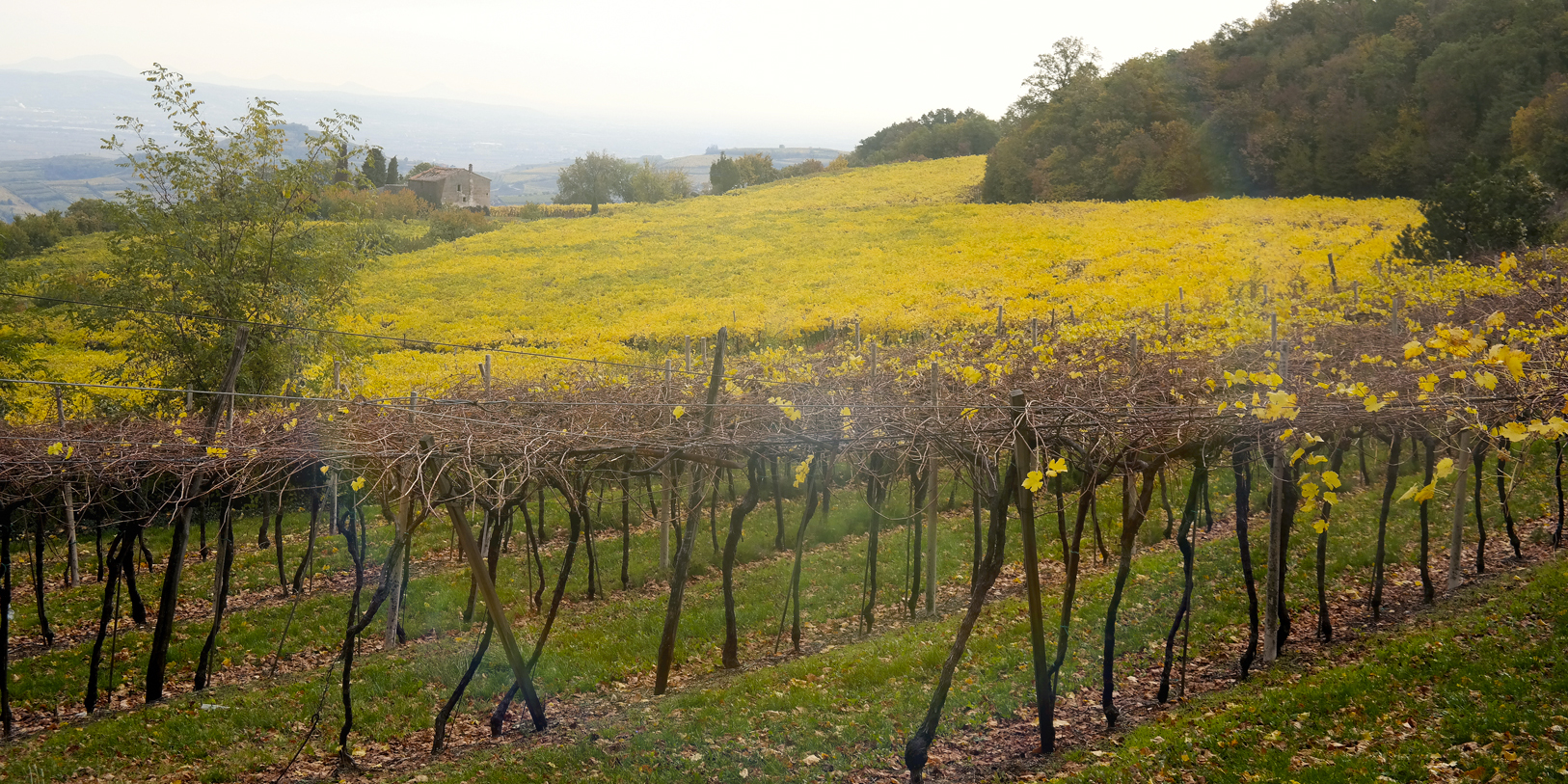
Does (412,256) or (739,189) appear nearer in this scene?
(412,256)

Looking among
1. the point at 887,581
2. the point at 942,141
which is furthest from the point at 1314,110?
the point at 887,581

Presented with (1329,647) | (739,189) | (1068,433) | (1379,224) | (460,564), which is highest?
(739,189)

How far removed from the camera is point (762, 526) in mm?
17219

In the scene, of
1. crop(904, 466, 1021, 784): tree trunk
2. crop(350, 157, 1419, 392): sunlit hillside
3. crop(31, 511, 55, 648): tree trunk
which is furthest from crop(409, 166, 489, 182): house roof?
crop(904, 466, 1021, 784): tree trunk

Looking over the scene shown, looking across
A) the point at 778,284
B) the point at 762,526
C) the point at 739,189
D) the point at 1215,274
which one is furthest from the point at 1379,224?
the point at 739,189

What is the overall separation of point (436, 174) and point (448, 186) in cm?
421

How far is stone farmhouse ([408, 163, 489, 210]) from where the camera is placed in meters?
82.4

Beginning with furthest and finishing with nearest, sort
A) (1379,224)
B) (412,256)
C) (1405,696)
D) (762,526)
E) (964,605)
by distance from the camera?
1. (412,256)
2. (1379,224)
3. (762,526)
4. (964,605)
5. (1405,696)

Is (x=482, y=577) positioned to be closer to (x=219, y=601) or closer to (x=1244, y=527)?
(x=219, y=601)

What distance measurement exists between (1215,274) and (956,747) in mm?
27465

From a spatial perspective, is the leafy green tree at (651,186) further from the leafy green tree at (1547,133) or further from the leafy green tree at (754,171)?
the leafy green tree at (1547,133)

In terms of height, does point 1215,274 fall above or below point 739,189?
below

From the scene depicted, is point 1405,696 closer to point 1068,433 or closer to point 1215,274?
point 1068,433

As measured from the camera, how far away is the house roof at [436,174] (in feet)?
274
